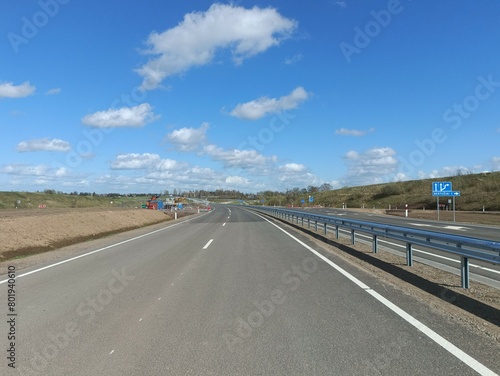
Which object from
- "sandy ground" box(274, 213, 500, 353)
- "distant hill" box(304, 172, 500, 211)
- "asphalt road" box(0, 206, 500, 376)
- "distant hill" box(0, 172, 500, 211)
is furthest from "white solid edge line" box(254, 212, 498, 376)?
"distant hill" box(304, 172, 500, 211)

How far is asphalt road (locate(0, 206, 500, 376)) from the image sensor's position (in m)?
4.40

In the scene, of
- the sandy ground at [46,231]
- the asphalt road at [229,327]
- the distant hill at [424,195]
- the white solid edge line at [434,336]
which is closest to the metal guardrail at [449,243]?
the asphalt road at [229,327]

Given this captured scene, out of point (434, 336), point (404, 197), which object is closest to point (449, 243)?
point (434, 336)

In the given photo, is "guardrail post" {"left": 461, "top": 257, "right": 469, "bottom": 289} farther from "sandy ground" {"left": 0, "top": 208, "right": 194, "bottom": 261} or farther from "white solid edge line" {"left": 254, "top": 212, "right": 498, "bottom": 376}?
"sandy ground" {"left": 0, "top": 208, "right": 194, "bottom": 261}

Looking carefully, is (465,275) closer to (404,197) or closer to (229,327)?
(229,327)

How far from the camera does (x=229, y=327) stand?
5.71 meters

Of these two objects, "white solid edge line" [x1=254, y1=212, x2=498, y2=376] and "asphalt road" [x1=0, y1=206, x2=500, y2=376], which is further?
"asphalt road" [x1=0, y1=206, x2=500, y2=376]

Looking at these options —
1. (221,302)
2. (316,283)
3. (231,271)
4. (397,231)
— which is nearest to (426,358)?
(221,302)

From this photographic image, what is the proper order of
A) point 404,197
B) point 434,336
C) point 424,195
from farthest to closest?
point 404,197 → point 424,195 → point 434,336

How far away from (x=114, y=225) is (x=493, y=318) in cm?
2891

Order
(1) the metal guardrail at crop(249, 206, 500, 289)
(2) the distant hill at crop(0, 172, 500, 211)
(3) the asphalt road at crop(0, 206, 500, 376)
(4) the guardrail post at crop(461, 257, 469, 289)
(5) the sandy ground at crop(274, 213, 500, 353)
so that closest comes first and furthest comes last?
(3) the asphalt road at crop(0, 206, 500, 376)
(5) the sandy ground at crop(274, 213, 500, 353)
(1) the metal guardrail at crop(249, 206, 500, 289)
(4) the guardrail post at crop(461, 257, 469, 289)
(2) the distant hill at crop(0, 172, 500, 211)

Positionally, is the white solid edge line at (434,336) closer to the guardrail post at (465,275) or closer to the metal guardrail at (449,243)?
the guardrail post at (465,275)

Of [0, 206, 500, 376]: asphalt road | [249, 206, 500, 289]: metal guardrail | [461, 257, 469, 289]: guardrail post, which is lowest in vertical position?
[0, 206, 500, 376]: asphalt road

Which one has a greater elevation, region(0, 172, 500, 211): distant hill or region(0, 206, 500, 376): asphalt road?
region(0, 172, 500, 211): distant hill
